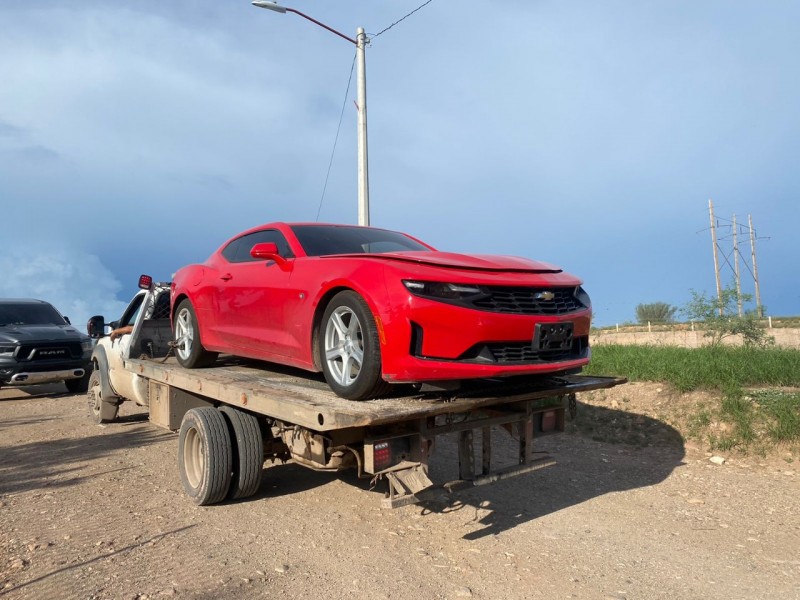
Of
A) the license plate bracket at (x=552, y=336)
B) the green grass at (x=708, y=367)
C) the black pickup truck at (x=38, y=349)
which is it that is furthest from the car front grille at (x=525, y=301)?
the black pickup truck at (x=38, y=349)

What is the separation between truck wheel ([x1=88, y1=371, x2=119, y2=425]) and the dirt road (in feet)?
5.19

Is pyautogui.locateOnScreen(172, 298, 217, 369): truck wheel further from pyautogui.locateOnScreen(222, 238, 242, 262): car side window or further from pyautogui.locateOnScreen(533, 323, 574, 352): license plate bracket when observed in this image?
pyautogui.locateOnScreen(533, 323, 574, 352): license plate bracket

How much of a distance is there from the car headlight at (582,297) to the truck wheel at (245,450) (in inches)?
102

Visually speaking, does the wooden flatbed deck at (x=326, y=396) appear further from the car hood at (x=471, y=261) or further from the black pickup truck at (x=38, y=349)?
the black pickup truck at (x=38, y=349)

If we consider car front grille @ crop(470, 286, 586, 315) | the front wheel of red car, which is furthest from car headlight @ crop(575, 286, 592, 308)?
the front wheel of red car

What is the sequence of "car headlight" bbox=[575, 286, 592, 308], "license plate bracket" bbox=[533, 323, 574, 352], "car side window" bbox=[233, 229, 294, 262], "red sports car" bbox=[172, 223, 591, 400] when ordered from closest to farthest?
"red sports car" bbox=[172, 223, 591, 400] < "license plate bracket" bbox=[533, 323, 574, 352] < "car headlight" bbox=[575, 286, 592, 308] < "car side window" bbox=[233, 229, 294, 262]

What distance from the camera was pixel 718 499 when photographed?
16.9 feet

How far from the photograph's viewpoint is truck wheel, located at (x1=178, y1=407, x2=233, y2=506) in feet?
14.7

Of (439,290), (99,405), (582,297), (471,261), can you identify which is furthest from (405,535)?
(99,405)

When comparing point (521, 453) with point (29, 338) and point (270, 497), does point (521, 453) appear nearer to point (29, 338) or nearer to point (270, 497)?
point (270, 497)

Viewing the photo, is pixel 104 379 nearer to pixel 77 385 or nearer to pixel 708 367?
pixel 77 385

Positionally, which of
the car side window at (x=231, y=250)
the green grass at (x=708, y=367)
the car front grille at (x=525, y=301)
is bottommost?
the green grass at (x=708, y=367)

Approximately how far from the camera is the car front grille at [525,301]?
3.58m

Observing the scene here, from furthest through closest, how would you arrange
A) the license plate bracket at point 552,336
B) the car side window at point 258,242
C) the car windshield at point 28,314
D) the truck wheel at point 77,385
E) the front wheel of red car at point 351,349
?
the truck wheel at point 77,385 < the car windshield at point 28,314 < the car side window at point 258,242 < the license plate bracket at point 552,336 < the front wheel of red car at point 351,349
